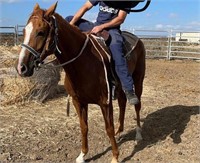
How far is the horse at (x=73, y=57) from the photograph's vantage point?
320 centimetres

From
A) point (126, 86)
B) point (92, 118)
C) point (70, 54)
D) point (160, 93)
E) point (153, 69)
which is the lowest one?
point (153, 69)

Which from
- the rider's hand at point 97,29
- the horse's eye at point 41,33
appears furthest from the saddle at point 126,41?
the horse's eye at point 41,33

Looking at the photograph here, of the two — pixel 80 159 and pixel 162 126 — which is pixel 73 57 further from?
pixel 162 126

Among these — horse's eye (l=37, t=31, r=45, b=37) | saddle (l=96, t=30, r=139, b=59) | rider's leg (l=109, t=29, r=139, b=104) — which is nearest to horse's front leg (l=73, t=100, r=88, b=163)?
rider's leg (l=109, t=29, r=139, b=104)

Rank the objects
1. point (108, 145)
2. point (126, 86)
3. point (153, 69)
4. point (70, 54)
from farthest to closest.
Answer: point (153, 69) → point (108, 145) → point (126, 86) → point (70, 54)

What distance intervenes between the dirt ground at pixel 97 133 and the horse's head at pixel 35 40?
165cm

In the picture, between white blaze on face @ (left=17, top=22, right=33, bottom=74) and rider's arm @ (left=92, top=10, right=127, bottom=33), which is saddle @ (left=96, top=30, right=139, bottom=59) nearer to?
rider's arm @ (left=92, top=10, right=127, bottom=33)

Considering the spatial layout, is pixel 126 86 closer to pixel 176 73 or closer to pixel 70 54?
pixel 70 54

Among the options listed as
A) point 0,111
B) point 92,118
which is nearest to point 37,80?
point 0,111

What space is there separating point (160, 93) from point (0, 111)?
3.77 meters

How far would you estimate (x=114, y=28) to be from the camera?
174 inches

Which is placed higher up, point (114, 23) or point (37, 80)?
point (114, 23)

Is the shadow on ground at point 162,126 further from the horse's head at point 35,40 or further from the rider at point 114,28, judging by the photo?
the horse's head at point 35,40

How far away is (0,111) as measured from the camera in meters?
6.27
